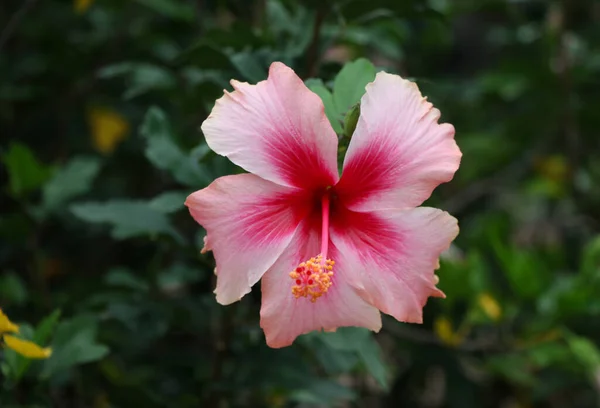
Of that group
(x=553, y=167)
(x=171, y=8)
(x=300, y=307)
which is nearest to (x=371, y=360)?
(x=300, y=307)

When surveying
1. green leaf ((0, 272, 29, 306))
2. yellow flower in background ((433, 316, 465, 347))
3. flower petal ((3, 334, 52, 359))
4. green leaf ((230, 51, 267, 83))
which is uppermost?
green leaf ((230, 51, 267, 83))


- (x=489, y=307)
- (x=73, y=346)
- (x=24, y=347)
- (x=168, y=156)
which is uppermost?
(x=168, y=156)

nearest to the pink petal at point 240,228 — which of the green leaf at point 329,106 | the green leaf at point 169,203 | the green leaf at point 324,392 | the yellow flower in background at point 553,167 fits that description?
the green leaf at point 329,106

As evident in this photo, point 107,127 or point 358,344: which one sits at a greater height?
point 358,344

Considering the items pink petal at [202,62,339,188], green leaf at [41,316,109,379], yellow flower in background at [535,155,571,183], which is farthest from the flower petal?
yellow flower in background at [535,155,571,183]

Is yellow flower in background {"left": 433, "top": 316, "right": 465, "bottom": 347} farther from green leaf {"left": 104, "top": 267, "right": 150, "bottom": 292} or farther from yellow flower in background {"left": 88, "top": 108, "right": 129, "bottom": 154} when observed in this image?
yellow flower in background {"left": 88, "top": 108, "right": 129, "bottom": 154}

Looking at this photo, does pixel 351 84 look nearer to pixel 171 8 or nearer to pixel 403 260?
pixel 403 260
